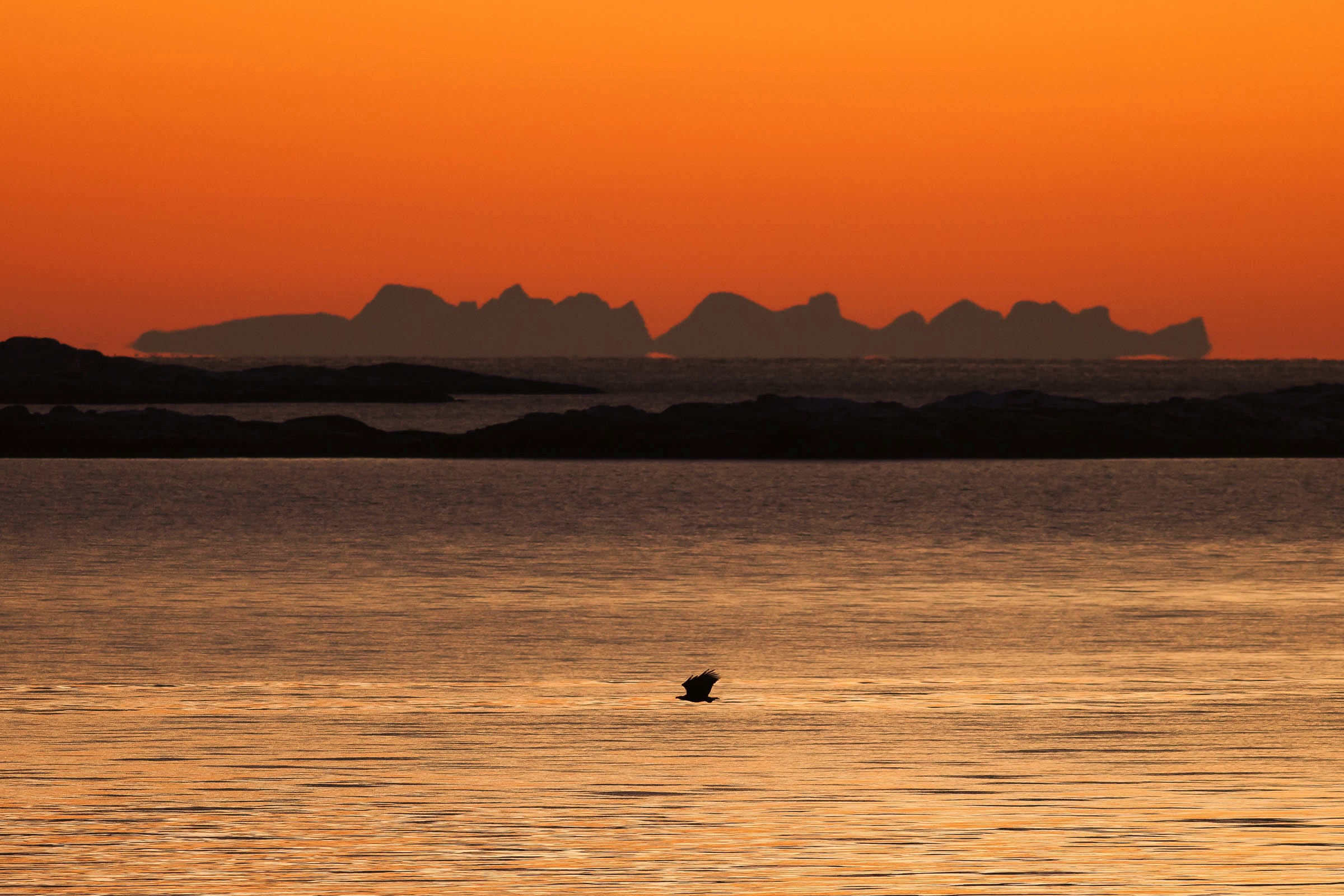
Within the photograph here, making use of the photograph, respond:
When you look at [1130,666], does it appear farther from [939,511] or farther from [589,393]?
[589,393]

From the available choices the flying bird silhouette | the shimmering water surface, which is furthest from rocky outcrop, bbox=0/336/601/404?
the flying bird silhouette

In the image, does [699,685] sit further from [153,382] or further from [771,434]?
[153,382]

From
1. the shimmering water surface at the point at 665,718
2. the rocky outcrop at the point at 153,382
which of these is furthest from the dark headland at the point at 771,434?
the rocky outcrop at the point at 153,382

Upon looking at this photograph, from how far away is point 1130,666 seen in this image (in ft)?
67.4

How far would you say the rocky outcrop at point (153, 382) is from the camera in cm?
16500

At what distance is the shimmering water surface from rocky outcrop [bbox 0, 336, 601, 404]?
13018 centimetres

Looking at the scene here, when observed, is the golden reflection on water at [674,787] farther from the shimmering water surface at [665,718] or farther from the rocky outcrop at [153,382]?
the rocky outcrop at [153,382]

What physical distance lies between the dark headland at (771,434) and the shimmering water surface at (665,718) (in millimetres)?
42784

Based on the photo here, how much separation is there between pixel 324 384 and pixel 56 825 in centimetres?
17246

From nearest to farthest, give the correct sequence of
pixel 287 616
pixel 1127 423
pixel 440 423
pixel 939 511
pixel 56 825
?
pixel 56 825 → pixel 287 616 → pixel 939 511 → pixel 1127 423 → pixel 440 423

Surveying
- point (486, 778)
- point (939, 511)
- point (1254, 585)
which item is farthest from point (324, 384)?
point (486, 778)

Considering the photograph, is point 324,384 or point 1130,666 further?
point 324,384

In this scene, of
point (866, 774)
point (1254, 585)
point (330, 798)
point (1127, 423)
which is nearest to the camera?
point (330, 798)

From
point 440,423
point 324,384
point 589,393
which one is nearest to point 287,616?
point 440,423
